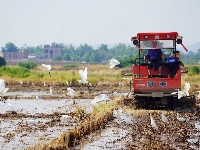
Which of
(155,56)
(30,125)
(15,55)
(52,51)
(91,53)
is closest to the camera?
(30,125)

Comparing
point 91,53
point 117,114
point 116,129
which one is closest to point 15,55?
point 91,53

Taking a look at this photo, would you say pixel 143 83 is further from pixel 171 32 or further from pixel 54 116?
pixel 54 116

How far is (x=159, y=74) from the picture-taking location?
16.5m

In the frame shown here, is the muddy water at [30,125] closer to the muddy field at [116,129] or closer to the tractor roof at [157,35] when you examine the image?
the muddy field at [116,129]

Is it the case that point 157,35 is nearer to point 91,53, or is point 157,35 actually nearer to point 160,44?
point 160,44

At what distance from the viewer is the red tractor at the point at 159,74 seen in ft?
52.3

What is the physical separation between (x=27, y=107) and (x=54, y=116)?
404cm

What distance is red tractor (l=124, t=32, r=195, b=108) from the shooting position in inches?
628

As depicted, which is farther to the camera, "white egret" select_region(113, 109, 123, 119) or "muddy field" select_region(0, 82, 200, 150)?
"white egret" select_region(113, 109, 123, 119)

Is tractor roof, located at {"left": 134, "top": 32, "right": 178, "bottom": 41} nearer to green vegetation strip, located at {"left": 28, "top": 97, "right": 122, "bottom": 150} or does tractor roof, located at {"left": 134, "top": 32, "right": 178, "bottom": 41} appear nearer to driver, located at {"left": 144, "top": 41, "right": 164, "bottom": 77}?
driver, located at {"left": 144, "top": 41, "right": 164, "bottom": 77}

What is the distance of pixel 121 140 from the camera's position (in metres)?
11.1

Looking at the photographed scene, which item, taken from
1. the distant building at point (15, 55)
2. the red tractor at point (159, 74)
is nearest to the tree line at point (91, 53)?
the distant building at point (15, 55)

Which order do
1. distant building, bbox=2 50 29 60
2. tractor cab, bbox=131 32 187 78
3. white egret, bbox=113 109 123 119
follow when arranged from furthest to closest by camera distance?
distant building, bbox=2 50 29 60
tractor cab, bbox=131 32 187 78
white egret, bbox=113 109 123 119

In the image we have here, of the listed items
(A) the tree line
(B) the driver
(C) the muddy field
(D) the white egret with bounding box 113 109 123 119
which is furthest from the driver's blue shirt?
(A) the tree line
